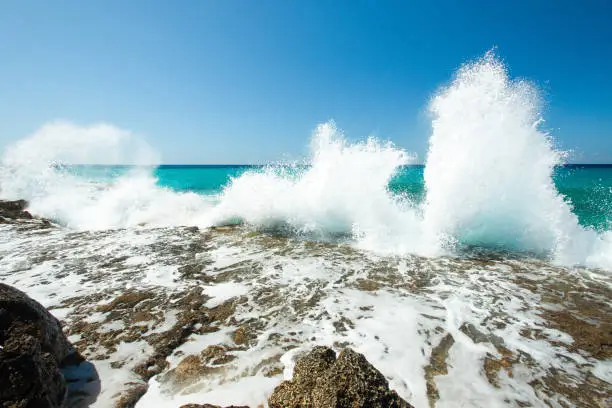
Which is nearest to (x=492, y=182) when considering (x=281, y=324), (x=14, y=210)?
(x=281, y=324)

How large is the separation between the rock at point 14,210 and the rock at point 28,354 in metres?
11.5

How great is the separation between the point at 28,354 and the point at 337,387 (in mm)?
2496

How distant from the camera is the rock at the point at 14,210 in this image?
1094 centimetres

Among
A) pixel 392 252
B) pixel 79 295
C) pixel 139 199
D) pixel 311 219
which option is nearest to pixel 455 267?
pixel 392 252

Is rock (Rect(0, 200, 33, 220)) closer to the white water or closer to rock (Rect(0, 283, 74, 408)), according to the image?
the white water

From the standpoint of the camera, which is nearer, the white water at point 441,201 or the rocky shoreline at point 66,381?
the rocky shoreline at point 66,381

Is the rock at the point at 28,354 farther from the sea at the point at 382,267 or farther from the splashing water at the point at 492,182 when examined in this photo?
the splashing water at the point at 492,182

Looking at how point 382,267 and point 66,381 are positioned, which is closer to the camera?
point 66,381

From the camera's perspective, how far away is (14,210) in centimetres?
1177

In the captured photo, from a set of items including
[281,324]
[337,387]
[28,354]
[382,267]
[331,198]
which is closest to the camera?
[337,387]

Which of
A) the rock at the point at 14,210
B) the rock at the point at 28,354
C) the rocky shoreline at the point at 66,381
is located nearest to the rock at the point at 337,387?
the rocky shoreline at the point at 66,381

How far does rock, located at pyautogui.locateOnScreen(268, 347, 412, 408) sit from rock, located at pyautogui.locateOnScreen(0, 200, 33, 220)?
46.0 feet

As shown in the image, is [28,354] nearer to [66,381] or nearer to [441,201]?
[66,381]

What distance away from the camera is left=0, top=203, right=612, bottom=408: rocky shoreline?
9.33 ft
